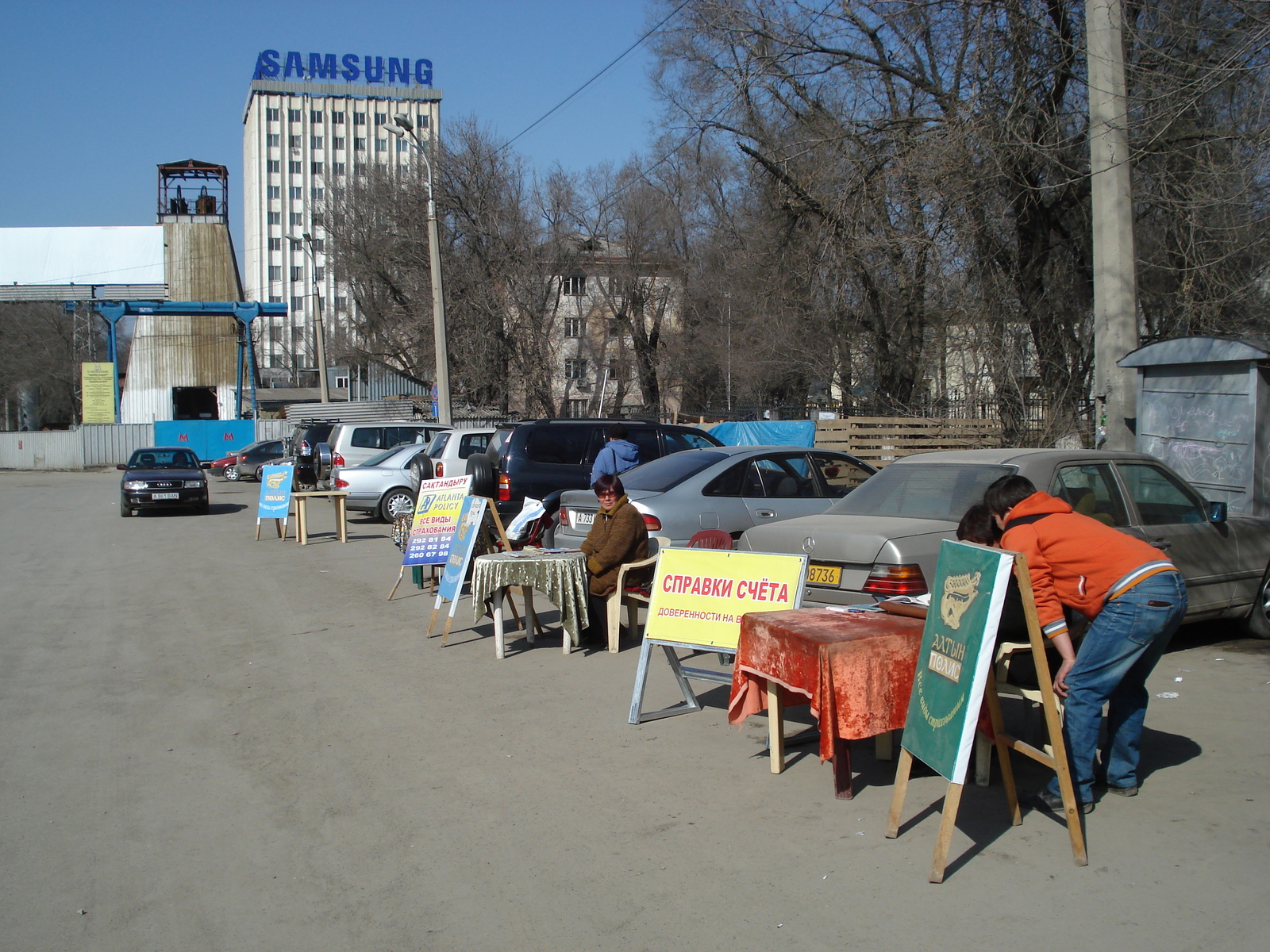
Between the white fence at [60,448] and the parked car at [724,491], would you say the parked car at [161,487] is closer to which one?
the parked car at [724,491]

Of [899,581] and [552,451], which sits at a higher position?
[552,451]

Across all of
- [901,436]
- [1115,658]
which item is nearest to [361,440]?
[901,436]

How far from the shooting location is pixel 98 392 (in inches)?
1837

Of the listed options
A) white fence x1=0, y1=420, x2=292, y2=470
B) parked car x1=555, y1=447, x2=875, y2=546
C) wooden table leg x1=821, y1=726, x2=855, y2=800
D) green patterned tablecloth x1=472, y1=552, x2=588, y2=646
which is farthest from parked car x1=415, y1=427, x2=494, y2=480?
white fence x1=0, y1=420, x2=292, y2=470

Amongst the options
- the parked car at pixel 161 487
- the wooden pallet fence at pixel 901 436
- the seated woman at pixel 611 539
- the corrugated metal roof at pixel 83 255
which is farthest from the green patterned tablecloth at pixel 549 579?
the corrugated metal roof at pixel 83 255

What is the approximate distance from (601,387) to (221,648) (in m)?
39.8

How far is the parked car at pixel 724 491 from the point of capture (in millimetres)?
9289

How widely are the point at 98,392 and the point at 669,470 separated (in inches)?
1784

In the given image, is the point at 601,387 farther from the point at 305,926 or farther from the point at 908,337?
the point at 305,926

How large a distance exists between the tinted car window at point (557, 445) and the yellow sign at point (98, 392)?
40.3 metres

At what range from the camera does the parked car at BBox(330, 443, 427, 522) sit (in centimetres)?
1859

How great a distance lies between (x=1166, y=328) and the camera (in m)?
18.8

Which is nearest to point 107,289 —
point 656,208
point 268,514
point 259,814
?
point 656,208

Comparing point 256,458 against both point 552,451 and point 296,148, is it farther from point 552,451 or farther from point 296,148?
point 296,148
